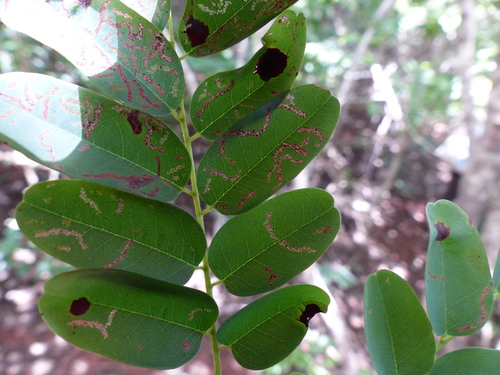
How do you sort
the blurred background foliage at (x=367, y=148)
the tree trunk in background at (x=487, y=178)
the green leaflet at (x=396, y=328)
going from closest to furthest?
the green leaflet at (x=396, y=328) → the tree trunk in background at (x=487, y=178) → the blurred background foliage at (x=367, y=148)

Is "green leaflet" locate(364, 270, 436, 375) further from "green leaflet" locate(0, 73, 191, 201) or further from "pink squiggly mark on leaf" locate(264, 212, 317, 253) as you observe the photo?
"green leaflet" locate(0, 73, 191, 201)

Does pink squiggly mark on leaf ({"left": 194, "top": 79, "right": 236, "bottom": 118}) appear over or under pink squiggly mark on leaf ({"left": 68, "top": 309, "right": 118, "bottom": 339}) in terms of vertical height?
over

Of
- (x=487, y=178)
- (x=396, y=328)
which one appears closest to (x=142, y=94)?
(x=396, y=328)

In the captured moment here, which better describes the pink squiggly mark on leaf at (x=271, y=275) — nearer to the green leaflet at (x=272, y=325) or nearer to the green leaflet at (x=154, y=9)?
the green leaflet at (x=272, y=325)

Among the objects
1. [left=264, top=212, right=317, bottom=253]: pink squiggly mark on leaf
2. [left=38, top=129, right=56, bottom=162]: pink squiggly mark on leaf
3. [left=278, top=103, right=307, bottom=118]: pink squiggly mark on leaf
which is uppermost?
[left=278, top=103, right=307, bottom=118]: pink squiggly mark on leaf

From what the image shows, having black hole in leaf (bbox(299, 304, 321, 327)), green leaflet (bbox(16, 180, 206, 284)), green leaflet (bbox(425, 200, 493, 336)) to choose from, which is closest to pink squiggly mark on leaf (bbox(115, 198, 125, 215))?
green leaflet (bbox(16, 180, 206, 284))

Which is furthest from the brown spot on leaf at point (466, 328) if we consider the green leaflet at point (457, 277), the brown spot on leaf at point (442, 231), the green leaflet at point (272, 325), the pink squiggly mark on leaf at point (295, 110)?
the pink squiggly mark on leaf at point (295, 110)

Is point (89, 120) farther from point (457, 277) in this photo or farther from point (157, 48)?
point (457, 277)
